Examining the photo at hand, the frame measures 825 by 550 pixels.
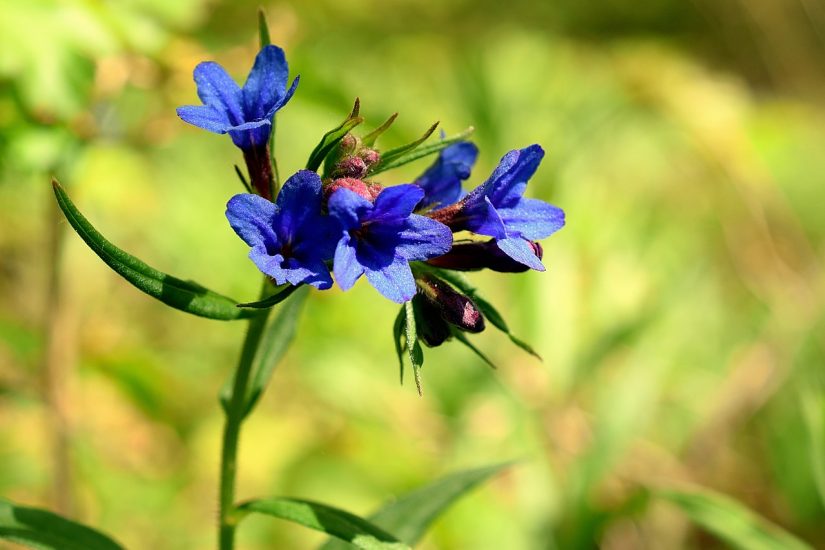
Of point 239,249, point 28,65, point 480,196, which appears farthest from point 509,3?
point 480,196

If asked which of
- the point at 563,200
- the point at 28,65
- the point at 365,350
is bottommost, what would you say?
the point at 365,350

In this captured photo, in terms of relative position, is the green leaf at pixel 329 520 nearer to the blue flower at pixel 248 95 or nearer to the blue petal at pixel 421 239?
the blue petal at pixel 421 239

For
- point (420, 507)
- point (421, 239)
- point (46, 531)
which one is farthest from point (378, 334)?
point (421, 239)

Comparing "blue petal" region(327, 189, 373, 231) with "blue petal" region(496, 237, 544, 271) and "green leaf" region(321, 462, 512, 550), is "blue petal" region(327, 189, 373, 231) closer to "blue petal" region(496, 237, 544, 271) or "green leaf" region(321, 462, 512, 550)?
"blue petal" region(496, 237, 544, 271)

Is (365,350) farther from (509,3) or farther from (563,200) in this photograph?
(509,3)

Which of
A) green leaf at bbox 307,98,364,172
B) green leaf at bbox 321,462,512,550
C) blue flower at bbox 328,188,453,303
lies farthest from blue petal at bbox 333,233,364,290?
green leaf at bbox 321,462,512,550

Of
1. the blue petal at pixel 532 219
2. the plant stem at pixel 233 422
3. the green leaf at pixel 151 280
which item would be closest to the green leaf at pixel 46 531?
the plant stem at pixel 233 422
